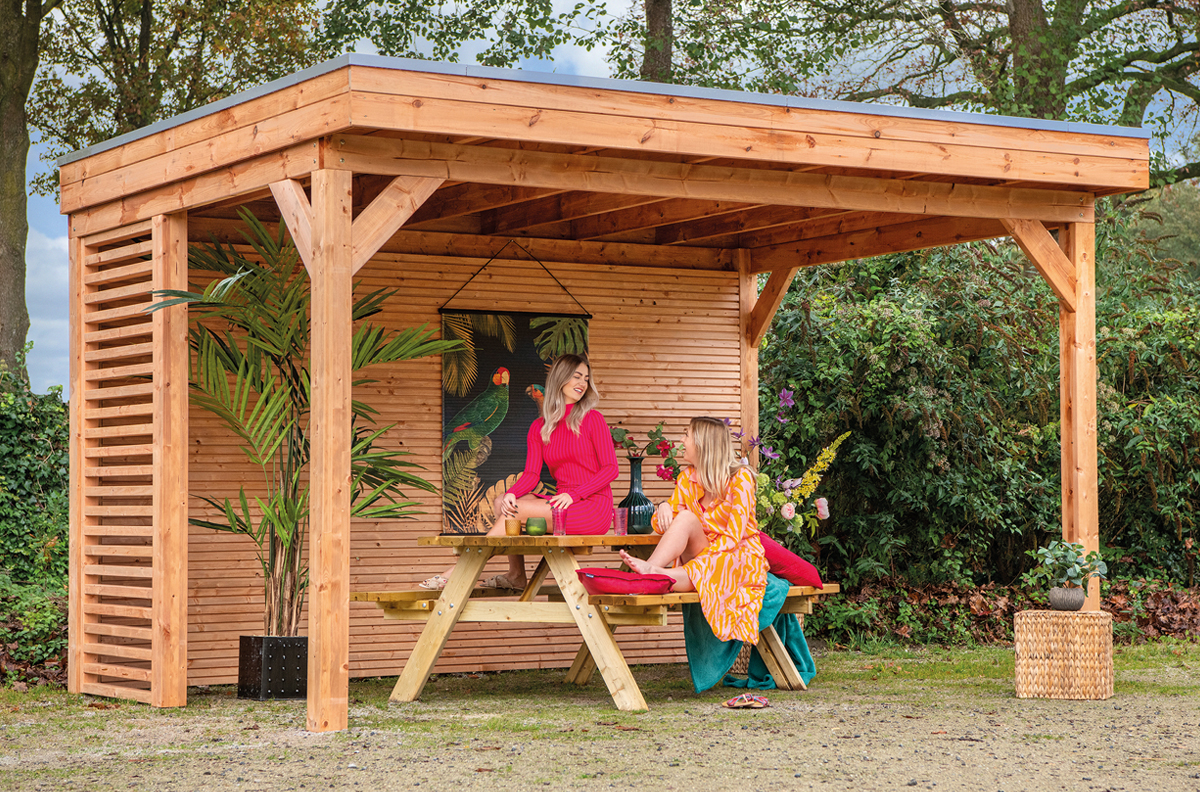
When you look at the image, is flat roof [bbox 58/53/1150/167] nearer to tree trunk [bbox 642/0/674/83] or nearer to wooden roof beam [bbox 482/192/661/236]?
wooden roof beam [bbox 482/192/661/236]

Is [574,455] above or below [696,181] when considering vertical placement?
below

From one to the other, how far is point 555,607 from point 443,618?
638mm

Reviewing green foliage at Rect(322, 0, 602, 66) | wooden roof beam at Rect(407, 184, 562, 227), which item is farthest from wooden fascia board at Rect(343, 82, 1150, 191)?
green foliage at Rect(322, 0, 602, 66)

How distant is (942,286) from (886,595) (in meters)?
2.50

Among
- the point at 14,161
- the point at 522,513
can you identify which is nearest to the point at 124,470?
the point at 522,513

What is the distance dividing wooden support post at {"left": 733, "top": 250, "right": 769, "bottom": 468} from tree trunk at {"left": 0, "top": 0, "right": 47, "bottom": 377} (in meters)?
6.22

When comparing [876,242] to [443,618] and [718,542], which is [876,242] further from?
[443,618]

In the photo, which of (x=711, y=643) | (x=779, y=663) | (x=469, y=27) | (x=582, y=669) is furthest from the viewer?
(x=469, y=27)

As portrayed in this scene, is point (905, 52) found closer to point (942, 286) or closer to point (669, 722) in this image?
point (942, 286)

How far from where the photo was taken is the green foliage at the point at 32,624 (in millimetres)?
8305

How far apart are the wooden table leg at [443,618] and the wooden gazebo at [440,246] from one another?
80cm

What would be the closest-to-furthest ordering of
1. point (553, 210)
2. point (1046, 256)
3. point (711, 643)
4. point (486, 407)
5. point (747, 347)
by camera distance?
point (711, 643)
point (1046, 256)
point (553, 210)
point (486, 407)
point (747, 347)

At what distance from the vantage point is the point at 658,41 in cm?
1548

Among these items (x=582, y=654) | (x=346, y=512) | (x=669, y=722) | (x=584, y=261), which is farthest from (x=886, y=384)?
(x=346, y=512)
